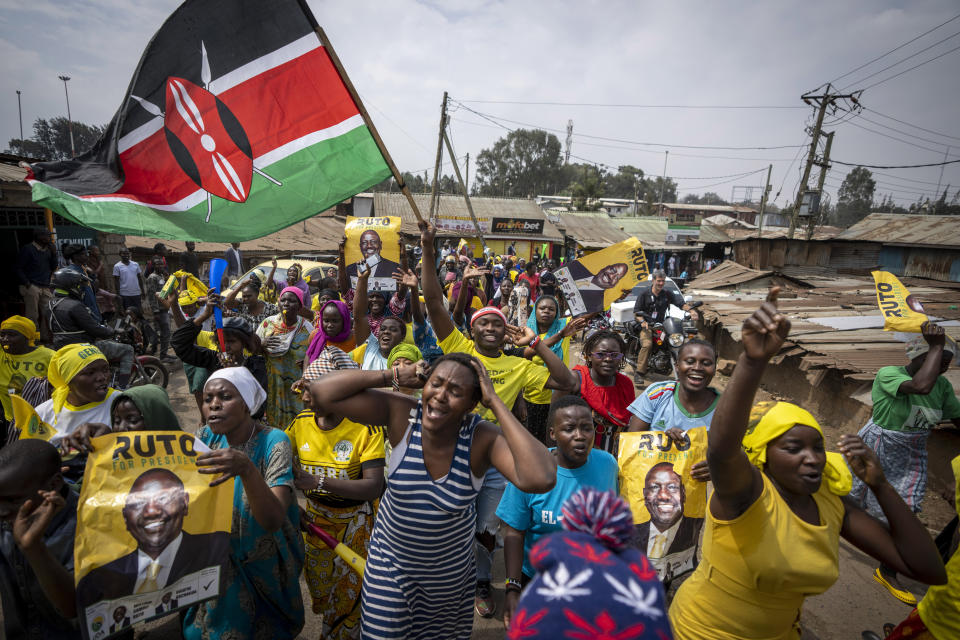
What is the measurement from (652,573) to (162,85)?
3.94 meters

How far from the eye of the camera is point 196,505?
193 cm

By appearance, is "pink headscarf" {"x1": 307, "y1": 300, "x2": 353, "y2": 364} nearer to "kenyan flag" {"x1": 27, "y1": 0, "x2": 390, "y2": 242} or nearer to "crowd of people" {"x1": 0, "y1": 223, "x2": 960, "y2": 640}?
"crowd of people" {"x1": 0, "y1": 223, "x2": 960, "y2": 640}

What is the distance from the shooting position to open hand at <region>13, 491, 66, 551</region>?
5.47 feet

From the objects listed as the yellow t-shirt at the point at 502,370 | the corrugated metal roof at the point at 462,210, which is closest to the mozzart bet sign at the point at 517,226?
the corrugated metal roof at the point at 462,210

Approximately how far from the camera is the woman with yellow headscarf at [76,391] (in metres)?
2.87

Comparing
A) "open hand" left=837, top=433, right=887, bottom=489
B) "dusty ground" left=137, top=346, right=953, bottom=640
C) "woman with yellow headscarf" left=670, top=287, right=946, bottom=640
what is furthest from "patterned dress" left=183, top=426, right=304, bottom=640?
"open hand" left=837, top=433, right=887, bottom=489

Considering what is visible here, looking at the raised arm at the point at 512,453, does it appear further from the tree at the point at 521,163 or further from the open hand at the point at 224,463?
the tree at the point at 521,163

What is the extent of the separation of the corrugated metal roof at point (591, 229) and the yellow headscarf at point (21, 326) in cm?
2683

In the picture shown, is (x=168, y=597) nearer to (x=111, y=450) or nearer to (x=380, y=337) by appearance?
(x=111, y=450)

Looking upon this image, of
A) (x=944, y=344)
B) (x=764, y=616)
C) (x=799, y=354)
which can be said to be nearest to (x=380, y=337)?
(x=764, y=616)

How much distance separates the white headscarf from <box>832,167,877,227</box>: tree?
3417 inches

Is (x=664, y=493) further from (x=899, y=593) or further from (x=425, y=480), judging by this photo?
(x=899, y=593)

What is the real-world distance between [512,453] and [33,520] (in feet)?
5.95

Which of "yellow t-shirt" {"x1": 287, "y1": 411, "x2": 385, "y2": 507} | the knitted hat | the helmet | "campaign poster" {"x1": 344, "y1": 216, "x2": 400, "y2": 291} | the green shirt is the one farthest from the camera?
"campaign poster" {"x1": 344, "y1": 216, "x2": 400, "y2": 291}
